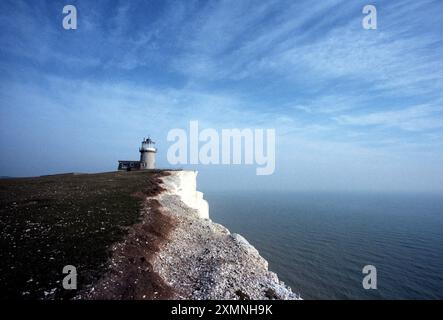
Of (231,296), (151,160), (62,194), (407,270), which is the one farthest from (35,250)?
(151,160)

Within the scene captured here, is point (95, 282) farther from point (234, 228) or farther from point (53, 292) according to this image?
point (234, 228)

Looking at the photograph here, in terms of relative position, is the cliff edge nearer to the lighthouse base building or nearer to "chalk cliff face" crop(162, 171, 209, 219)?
"chalk cliff face" crop(162, 171, 209, 219)

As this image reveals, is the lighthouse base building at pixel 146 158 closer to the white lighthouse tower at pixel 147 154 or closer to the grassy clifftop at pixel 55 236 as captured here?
the white lighthouse tower at pixel 147 154

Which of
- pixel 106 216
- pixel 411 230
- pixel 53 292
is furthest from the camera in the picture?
pixel 411 230

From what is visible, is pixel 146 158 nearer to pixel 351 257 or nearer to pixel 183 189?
pixel 183 189

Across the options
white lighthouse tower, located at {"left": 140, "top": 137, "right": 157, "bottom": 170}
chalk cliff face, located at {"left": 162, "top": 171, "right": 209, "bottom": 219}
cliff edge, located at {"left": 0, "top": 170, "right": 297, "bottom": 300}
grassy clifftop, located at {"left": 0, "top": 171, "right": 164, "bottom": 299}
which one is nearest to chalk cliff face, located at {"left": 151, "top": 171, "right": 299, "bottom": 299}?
cliff edge, located at {"left": 0, "top": 170, "right": 297, "bottom": 300}

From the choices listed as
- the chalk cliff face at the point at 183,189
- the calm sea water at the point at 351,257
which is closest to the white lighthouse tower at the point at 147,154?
the chalk cliff face at the point at 183,189

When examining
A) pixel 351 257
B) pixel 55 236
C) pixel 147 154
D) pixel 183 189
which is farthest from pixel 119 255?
pixel 147 154
